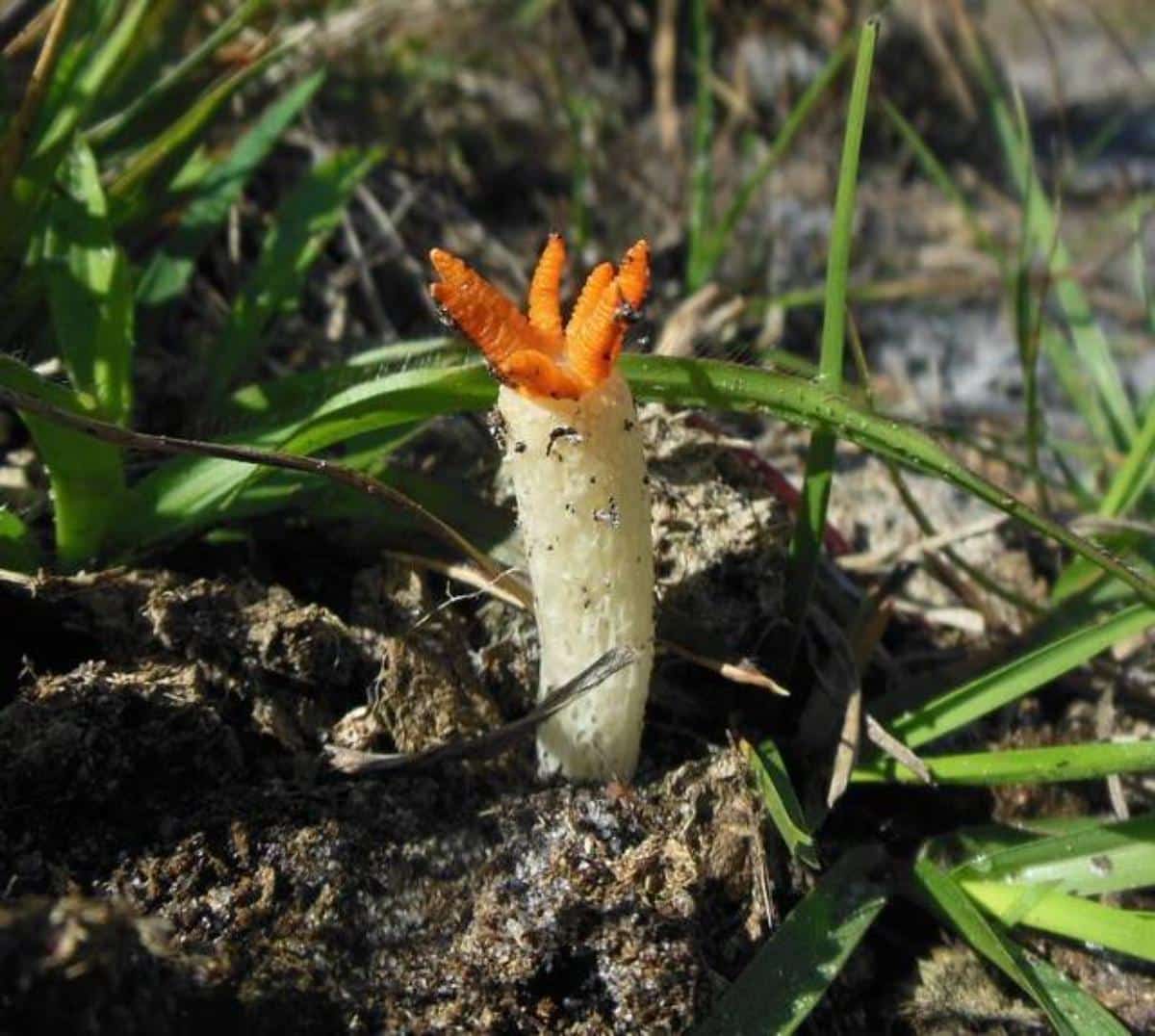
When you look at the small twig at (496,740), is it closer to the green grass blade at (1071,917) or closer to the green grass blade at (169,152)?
the green grass blade at (1071,917)

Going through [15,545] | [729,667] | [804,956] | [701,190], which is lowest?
[804,956]

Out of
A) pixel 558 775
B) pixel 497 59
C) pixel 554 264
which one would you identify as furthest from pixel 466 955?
pixel 497 59

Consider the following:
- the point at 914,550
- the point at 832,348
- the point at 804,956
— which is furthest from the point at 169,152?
the point at 804,956

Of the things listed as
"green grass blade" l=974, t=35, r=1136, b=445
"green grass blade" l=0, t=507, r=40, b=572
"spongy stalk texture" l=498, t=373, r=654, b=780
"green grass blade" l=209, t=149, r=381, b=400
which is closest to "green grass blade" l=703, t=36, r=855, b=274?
"green grass blade" l=974, t=35, r=1136, b=445

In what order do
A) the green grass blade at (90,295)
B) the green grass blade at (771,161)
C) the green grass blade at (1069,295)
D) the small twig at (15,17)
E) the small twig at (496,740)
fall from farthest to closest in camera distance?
the green grass blade at (771,161)
the green grass blade at (1069,295)
the small twig at (15,17)
the green grass blade at (90,295)
the small twig at (496,740)

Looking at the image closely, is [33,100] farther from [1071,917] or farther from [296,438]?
[1071,917]

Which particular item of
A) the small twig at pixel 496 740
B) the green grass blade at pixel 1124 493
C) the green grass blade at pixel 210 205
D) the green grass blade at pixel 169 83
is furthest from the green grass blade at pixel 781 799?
the green grass blade at pixel 169 83
